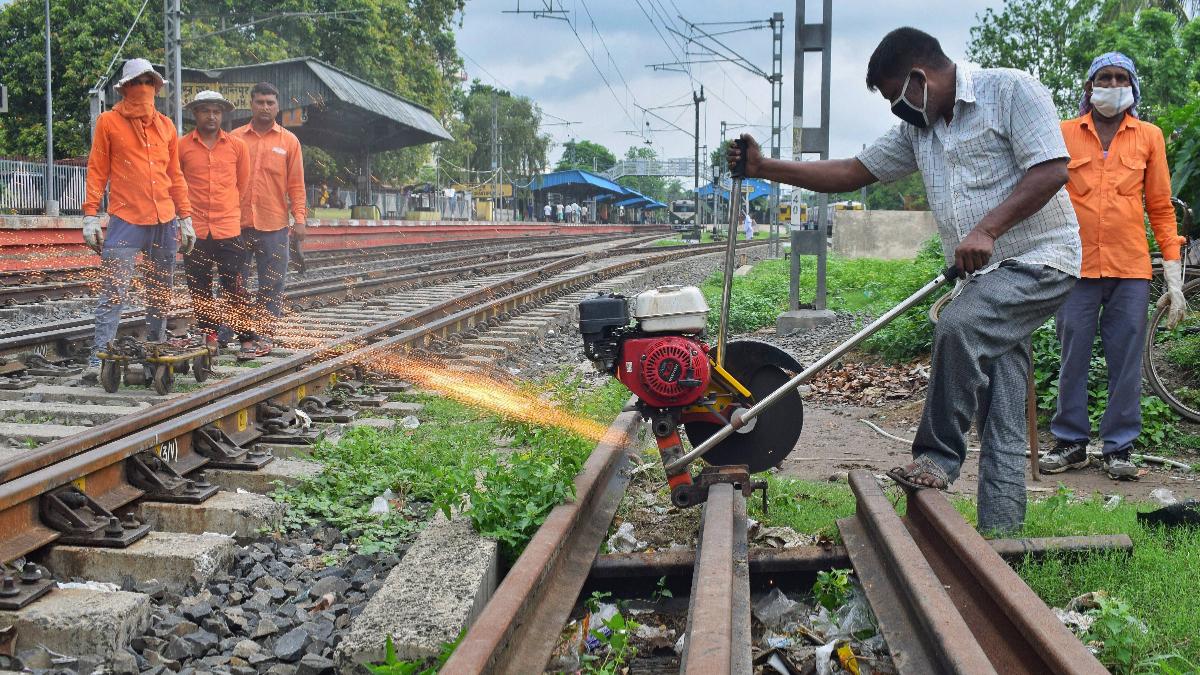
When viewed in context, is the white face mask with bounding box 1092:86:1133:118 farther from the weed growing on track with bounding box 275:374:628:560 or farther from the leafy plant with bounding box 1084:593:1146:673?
the leafy plant with bounding box 1084:593:1146:673

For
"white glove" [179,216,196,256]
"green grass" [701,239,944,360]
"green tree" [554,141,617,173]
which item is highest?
"green tree" [554,141,617,173]

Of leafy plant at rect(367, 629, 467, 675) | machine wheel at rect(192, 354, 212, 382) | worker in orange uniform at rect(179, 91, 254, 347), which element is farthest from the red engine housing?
worker in orange uniform at rect(179, 91, 254, 347)

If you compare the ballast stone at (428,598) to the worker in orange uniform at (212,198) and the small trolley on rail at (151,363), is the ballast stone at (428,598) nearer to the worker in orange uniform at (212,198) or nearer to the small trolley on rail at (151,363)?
the small trolley on rail at (151,363)

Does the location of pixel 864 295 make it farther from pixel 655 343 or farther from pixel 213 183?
pixel 655 343

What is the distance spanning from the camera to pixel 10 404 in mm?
5883

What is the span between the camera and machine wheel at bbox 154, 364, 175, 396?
20.6ft

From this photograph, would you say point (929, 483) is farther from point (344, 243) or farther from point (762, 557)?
point (344, 243)

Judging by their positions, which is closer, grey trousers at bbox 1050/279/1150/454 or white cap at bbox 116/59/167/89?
grey trousers at bbox 1050/279/1150/454

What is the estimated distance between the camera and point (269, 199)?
8852 mm

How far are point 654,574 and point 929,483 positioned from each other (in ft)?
3.41

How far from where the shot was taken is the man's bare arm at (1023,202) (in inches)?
138

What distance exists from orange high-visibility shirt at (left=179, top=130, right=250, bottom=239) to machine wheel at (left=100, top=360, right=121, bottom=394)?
86.3 inches

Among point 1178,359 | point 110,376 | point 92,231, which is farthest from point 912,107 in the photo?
point 92,231

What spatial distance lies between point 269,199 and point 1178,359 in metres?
6.78
